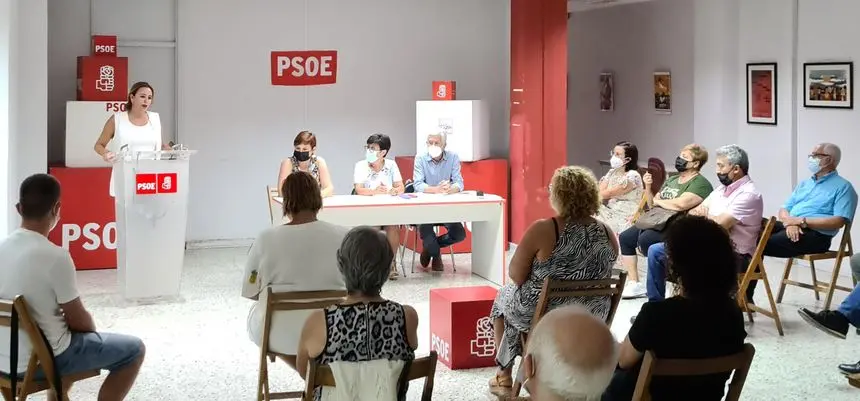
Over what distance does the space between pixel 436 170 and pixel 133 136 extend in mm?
2868

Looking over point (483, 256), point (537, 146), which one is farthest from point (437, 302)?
point (537, 146)

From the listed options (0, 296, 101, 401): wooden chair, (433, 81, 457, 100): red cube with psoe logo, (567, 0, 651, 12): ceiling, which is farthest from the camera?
(567, 0, 651, 12): ceiling

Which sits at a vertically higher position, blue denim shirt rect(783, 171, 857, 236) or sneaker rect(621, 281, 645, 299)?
blue denim shirt rect(783, 171, 857, 236)

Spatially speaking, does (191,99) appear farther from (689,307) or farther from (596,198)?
(689,307)

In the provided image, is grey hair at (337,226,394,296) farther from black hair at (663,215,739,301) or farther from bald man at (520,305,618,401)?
black hair at (663,215,739,301)

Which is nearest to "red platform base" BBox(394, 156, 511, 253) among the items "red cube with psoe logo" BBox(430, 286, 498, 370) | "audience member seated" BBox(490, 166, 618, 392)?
"red cube with psoe logo" BBox(430, 286, 498, 370)

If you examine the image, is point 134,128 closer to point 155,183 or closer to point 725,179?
point 155,183

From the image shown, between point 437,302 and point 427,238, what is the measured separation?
3.63 m

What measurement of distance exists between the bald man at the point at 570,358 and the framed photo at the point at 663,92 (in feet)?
31.5

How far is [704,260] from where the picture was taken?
379 centimetres

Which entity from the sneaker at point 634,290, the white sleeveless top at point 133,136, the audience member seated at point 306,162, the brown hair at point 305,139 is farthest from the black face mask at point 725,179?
the white sleeveless top at point 133,136

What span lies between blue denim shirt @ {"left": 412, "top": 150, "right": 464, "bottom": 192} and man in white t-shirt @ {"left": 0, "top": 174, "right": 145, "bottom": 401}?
Result: 5.50m

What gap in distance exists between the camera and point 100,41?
10266mm

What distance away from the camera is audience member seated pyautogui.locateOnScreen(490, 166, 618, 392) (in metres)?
5.47
